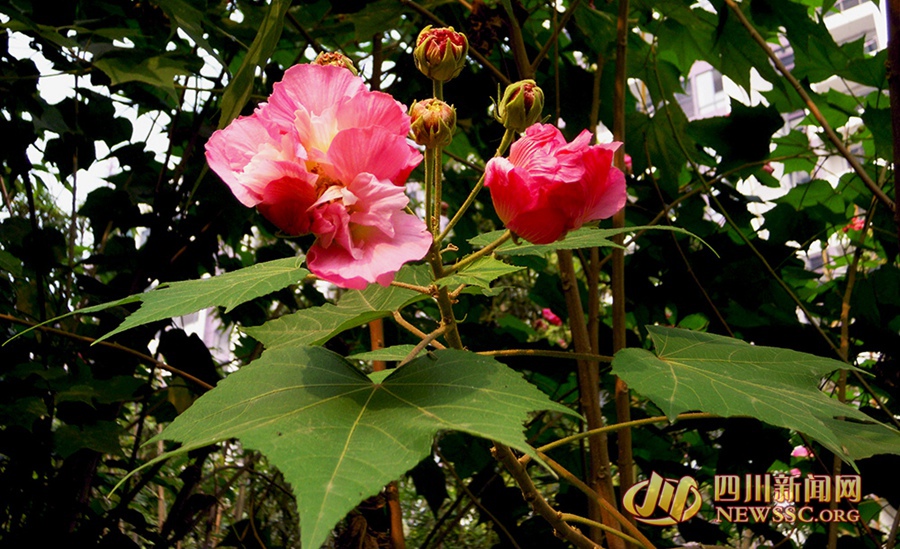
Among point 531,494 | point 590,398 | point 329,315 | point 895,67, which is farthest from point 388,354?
point 895,67

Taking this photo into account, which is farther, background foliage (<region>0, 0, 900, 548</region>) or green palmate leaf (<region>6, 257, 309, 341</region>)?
background foliage (<region>0, 0, 900, 548</region>)

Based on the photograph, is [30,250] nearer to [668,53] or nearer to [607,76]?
[607,76]

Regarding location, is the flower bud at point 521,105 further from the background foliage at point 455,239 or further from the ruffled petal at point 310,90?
the background foliage at point 455,239

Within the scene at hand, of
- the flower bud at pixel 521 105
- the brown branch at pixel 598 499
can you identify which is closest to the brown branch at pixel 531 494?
the brown branch at pixel 598 499

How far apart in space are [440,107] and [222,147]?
0.53ft

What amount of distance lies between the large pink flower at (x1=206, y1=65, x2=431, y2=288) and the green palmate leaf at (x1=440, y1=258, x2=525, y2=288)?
70 millimetres

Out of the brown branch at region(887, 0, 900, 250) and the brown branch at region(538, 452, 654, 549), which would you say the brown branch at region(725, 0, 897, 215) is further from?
the brown branch at region(538, 452, 654, 549)

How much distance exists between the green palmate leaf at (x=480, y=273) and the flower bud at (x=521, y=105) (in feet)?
0.37

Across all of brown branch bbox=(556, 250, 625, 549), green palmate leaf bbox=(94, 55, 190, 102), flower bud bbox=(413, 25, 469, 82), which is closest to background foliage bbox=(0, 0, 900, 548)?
green palmate leaf bbox=(94, 55, 190, 102)

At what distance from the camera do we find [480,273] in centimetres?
55

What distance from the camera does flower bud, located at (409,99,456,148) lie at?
542 mm

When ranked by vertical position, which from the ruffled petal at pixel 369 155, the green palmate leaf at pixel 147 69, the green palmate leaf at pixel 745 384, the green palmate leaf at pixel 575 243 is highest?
the green palmate leaf at pixel 147 69

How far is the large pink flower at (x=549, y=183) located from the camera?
0.50 metres

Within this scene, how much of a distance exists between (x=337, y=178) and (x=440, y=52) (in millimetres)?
174
